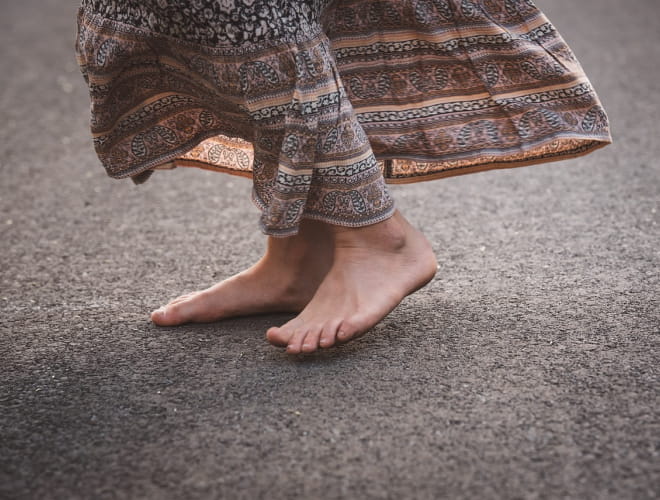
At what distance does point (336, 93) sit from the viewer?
106 centimetres

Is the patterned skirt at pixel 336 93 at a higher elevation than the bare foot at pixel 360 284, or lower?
Result: higher

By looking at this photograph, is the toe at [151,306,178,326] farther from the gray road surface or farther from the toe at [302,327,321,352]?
the toe at [302,327,321,352]

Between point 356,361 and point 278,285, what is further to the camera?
point 278,285

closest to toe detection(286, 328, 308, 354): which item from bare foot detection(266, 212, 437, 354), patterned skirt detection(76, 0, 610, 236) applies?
bare foot detection(266, 212, 437, 354)

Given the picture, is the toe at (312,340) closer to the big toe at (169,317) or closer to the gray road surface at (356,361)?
the gray road surface at (356,361)

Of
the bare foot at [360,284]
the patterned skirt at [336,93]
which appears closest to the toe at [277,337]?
the bare foot at [360,284]

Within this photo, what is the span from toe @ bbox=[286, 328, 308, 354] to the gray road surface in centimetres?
3

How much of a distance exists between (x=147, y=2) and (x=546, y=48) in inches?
23.3

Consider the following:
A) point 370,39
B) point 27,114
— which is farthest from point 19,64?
point 370,39

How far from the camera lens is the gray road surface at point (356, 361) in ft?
2.73

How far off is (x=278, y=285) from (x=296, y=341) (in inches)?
7.7

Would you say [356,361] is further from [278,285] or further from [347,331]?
[278,285]

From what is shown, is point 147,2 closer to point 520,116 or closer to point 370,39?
point 370,39

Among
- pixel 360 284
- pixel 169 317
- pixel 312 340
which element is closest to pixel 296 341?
pixel 312 340
